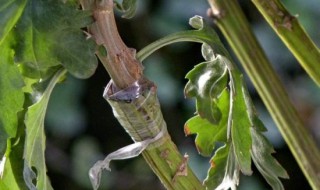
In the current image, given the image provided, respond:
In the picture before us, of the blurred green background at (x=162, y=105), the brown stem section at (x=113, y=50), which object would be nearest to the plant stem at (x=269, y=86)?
the brown stem section at (x=113, y=50)

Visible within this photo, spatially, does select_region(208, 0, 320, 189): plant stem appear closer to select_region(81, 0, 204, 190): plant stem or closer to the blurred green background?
select_region(81, 0, 204, 190): plant stem

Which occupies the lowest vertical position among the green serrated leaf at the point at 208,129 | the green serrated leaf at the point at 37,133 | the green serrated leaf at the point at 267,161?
the green serrated leaf at the point at 267,161

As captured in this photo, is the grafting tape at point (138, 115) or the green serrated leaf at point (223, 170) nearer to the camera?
the grafting tape at point (138, 115)

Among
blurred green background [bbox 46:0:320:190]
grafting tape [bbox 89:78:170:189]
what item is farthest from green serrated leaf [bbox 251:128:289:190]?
blurred green background [bbox 46:0:320:190]

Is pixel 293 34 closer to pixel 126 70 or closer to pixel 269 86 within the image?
pixel 269 86

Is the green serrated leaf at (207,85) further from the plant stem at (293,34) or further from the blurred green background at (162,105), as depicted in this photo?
the blurred green background at (162,105)

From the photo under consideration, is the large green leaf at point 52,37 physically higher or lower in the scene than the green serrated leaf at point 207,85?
higher
